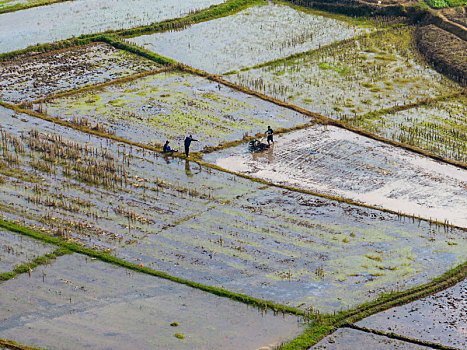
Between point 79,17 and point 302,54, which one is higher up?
point 79,17

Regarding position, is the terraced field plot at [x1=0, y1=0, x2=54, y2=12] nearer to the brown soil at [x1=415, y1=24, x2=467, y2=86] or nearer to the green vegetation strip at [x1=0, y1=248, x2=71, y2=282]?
the brown soil at [x1=415, y1=24, x2=467, y2=86]

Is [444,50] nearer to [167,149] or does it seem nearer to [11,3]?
[167,149]

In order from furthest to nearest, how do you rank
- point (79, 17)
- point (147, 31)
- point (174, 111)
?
point (79, 17)
point (147, 31)
point (174, 111)

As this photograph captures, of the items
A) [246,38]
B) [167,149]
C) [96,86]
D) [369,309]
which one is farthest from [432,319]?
[246,38]

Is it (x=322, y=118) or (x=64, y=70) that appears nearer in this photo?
(x=322, y=118)

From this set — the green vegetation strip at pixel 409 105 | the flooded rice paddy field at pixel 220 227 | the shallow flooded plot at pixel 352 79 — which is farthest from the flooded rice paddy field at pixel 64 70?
the green vegetation strip at pixel 409 105

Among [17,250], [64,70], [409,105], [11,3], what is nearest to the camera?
[17,250]

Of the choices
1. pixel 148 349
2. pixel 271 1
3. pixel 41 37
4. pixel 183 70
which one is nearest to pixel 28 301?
pixel 148 349

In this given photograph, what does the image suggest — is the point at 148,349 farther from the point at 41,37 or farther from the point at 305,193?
the point at 41,37

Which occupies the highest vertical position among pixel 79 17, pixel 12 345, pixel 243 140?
pixel 79 17
